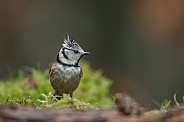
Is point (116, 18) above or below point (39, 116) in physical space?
above

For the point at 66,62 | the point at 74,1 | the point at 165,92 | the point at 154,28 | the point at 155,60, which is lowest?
the point at 66,62

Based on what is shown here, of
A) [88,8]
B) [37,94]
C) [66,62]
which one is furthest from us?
[88,8]

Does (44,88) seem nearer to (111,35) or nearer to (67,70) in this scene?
(67,70)

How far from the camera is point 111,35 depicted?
18.4m

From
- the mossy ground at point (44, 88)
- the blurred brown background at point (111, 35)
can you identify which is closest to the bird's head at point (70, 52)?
the mossy ground at point (44, 88)

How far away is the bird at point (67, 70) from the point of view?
20.6 feet

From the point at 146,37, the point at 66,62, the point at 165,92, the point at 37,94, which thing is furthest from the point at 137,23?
the point at 66,62

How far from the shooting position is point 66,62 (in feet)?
21.0

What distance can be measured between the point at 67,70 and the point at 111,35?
476 inches

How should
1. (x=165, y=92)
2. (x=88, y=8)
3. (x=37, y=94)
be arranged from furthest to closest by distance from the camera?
(x=88, y=8)
(x=165, y=92)
(x=37, y=94)

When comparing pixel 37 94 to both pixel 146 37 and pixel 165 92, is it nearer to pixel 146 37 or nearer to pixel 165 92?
pixel 165 92

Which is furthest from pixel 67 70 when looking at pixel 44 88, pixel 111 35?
pixel 111 35

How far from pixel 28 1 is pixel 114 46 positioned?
120 inches

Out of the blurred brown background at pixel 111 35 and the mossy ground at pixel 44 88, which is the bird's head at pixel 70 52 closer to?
the mossy ground at pixel 44 88
